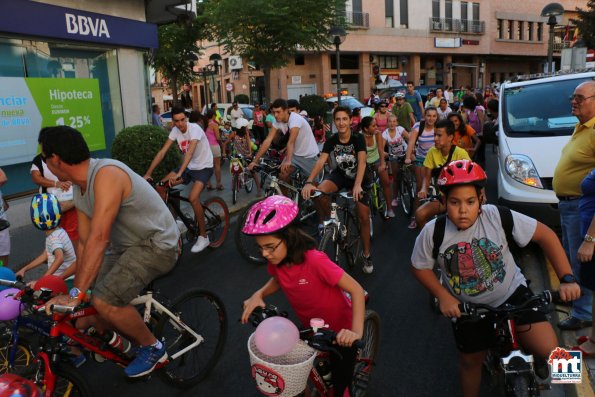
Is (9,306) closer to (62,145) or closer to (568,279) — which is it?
(62,145)

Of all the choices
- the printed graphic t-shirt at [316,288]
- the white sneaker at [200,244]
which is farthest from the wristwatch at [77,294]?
the white sneaker at [200,244]

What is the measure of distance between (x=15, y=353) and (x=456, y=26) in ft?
164

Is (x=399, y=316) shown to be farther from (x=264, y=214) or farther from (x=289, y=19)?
(x=289, y=19)

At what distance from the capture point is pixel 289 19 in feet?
66.4

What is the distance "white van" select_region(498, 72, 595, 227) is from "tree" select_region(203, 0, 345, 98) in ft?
44.9

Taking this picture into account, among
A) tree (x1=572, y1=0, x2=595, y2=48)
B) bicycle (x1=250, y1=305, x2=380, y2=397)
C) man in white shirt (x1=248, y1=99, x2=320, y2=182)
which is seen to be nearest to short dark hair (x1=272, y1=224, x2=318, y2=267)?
bicycle (x1=250, y1=305, x2=380, y2=397)

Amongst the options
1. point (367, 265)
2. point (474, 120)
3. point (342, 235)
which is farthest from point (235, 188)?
point (474, 120)

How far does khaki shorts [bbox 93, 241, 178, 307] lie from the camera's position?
307 cm

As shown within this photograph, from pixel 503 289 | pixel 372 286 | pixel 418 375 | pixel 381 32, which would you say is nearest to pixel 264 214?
pixel 503 289

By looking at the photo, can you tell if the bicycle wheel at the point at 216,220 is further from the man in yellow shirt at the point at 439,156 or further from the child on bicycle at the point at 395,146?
the child on bicycle at the point at 395,146

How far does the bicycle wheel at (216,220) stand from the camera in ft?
23.3

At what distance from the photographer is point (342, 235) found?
541 cm

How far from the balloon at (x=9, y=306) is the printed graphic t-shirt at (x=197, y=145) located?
4.08 meters

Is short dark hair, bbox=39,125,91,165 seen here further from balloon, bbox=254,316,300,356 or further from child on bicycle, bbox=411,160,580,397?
child on bicycle, bbox=411,160,580,397
